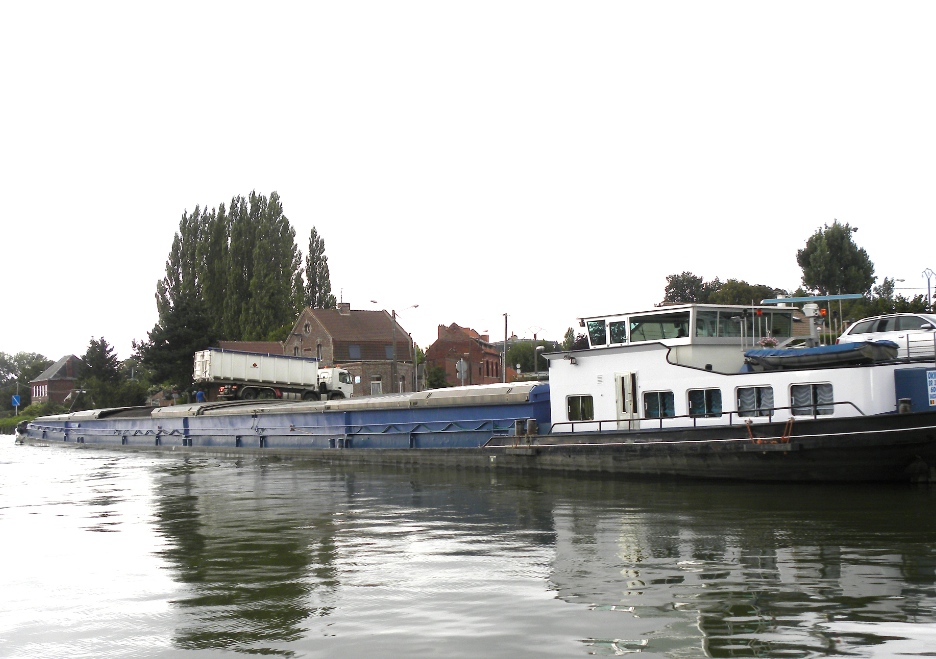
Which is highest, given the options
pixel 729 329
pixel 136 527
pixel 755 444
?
pixel 729 329

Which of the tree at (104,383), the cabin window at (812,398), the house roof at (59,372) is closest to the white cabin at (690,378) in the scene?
the cabin window at (812,398)

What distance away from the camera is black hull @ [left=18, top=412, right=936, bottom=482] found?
1631 cm

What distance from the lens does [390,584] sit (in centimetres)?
984

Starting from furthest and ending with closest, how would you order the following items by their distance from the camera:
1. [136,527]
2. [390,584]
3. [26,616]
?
[136,527] → [390,584] → [26,616]

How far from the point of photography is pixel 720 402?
19.0m

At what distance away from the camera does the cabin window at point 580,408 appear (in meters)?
21.7

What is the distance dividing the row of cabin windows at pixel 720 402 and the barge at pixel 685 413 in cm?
3

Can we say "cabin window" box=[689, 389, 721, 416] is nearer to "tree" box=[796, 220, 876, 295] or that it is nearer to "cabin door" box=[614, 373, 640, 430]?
"cabin door" box=[614, 373, 640, 430]

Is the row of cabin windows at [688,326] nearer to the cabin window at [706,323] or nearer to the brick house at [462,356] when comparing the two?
the cabin window at [706,323]

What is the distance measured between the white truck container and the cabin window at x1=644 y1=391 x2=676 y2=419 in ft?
96.3

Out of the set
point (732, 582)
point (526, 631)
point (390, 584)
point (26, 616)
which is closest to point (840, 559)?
point (732, 582)

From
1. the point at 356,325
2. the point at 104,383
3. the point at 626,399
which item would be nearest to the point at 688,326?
the point at 626,399

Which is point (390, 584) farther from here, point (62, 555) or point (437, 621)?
point (62, 555)

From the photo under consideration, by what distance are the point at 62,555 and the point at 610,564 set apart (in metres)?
8.20
